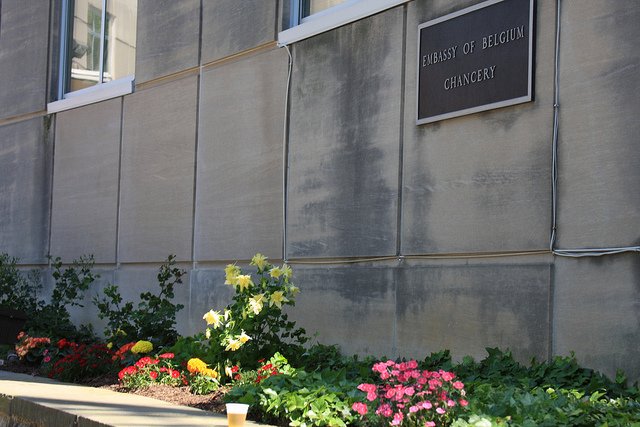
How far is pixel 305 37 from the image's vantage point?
8070 millimetres

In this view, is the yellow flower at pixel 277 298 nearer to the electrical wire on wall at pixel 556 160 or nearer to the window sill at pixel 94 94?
the electrical wire on wall at pixel 556 160

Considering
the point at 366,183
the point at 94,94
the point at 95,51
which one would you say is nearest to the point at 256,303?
the point at 366,183

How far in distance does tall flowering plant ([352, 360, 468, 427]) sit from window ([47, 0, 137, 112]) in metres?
6.65

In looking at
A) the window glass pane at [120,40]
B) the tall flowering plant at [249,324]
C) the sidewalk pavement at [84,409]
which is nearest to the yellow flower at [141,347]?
the sidewalk pavement at [84,409]

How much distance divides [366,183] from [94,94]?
4945mm

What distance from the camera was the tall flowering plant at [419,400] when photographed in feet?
14.5

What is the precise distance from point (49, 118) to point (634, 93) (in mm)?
8453

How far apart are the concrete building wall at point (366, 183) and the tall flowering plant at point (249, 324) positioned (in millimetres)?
783

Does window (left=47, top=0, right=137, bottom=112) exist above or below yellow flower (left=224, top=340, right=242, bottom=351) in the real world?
above

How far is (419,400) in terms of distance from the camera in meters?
4.48

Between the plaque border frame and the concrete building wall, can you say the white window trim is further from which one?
the plaque border frame

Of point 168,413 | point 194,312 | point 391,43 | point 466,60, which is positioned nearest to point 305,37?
point 391,43

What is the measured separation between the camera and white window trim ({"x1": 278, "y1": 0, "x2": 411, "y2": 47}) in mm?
7363

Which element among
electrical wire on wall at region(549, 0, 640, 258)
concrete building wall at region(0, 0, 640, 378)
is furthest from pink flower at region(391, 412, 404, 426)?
electrical wire on wall at region(549, 0, 640, 258)
